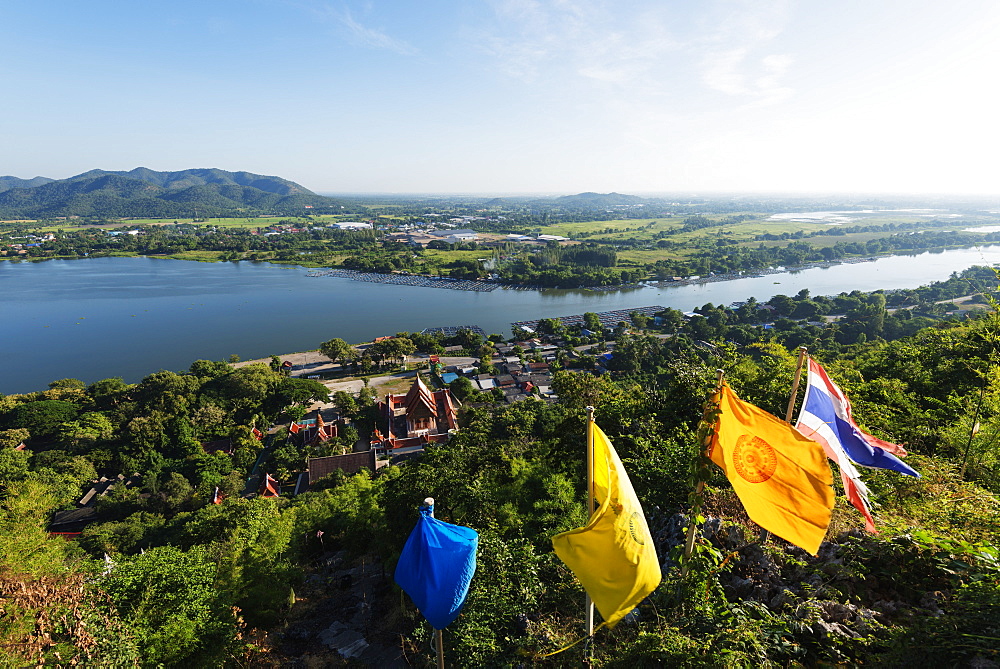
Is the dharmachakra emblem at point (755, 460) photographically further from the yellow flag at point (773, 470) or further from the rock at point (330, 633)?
the rock at point (330, 633)

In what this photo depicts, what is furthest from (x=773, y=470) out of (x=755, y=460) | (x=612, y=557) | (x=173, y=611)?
(x=173, y=611)

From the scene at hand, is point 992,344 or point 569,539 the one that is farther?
point 992,344

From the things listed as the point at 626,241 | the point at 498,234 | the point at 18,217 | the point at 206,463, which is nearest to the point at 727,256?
the point at 626,241

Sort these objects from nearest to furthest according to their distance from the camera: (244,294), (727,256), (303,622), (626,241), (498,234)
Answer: (303,622) < (244,294) < (727,256) < (626,241) < (498,234)

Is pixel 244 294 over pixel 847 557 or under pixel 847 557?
under

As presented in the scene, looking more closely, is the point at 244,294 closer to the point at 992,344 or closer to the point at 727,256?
the point at 992,344

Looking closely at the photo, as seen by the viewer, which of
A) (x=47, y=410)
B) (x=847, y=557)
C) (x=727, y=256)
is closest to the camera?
(x=847, y=557)

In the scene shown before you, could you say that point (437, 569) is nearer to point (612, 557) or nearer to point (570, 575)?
point (612, 557)
